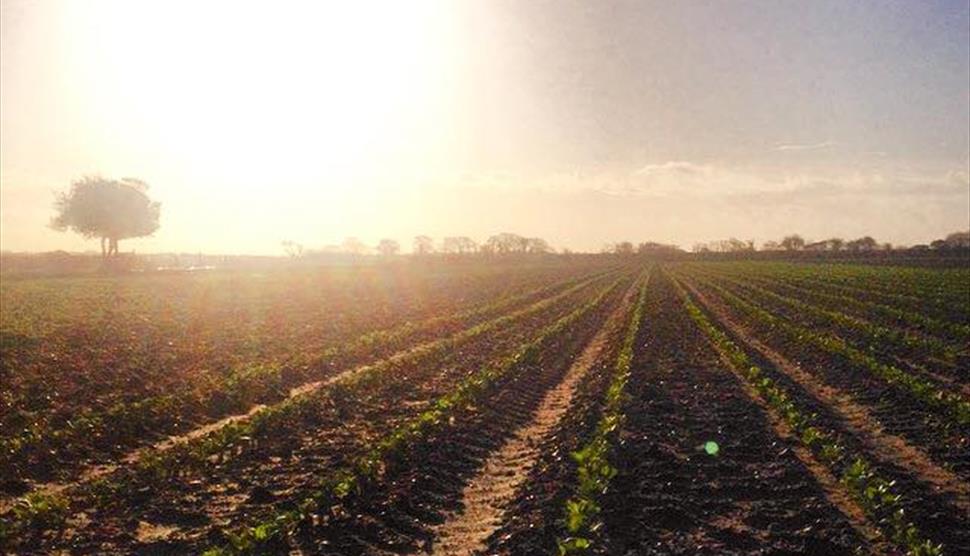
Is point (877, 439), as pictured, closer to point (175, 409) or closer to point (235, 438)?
point (235, 438)

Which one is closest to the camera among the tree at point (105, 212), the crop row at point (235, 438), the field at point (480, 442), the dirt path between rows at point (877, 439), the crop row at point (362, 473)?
the crop row at point (362, 473)

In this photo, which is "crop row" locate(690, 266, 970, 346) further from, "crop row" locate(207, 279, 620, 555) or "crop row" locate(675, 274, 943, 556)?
"crop row" locate(207, 279, 620, 555)

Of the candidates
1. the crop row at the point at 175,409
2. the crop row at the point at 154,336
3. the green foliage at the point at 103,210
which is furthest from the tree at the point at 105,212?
the crop row at the point at 175,409

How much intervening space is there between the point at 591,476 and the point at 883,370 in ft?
38.3

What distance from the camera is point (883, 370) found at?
17.8 metres

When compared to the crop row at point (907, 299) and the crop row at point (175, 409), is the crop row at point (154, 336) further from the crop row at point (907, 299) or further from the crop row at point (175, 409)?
the crop row at point (907, 299)

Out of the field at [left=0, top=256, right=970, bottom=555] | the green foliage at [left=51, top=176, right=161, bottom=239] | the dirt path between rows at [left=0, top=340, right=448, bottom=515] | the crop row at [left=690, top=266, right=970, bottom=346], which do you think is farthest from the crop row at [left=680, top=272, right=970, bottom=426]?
the green foliage at [left=51, top=176, right=161, bottom=239]

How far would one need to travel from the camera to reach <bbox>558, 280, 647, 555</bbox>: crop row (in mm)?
7922

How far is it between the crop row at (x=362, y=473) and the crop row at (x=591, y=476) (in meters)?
2.84

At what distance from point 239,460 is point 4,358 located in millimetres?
11685

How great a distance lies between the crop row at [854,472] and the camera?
7.70 metres

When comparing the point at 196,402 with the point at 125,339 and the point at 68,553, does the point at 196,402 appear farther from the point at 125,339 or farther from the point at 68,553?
the point at 125,339

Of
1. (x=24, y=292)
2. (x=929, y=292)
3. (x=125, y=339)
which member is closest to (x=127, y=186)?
(x=24, y=292)

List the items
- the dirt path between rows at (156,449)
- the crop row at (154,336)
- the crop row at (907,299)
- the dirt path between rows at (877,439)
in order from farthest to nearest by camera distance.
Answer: the crop row at (907,299) → the crop row at (154,336) → the dirt path between rows at (877,439) → the dirt path between rows at (156,449)
